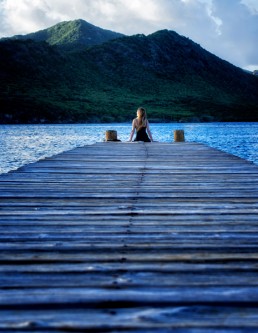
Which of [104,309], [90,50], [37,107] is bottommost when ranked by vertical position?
[104,309]

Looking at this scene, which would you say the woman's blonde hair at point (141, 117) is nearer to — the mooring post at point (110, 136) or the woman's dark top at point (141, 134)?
the woman's dark top at point (141, 134)

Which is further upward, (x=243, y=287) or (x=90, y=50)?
(x=90, y=50)

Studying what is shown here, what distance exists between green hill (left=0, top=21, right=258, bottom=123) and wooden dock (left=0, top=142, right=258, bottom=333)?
81.5 m

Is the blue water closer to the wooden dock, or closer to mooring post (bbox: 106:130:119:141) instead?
mooring post (bbox: 106:130:119:141)

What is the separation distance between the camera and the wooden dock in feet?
5.76

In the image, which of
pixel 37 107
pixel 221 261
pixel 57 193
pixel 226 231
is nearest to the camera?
pixel 221 261

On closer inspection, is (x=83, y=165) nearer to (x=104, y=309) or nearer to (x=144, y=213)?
(x=144, y=213)

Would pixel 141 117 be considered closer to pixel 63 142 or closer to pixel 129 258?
pixel 129 258

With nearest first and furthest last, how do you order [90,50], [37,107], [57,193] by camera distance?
[57,193], [37,107], [90,50]

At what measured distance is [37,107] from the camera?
8875cm

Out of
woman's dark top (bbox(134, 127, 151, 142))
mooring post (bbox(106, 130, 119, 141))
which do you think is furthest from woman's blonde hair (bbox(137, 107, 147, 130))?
mooring post (bbox(106, 130, 119, 141))

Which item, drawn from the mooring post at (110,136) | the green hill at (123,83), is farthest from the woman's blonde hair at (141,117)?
the green hill at (123,83)

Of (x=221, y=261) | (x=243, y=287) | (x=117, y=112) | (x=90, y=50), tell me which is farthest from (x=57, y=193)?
(x=90, y=50)

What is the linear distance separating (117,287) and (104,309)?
21cm
